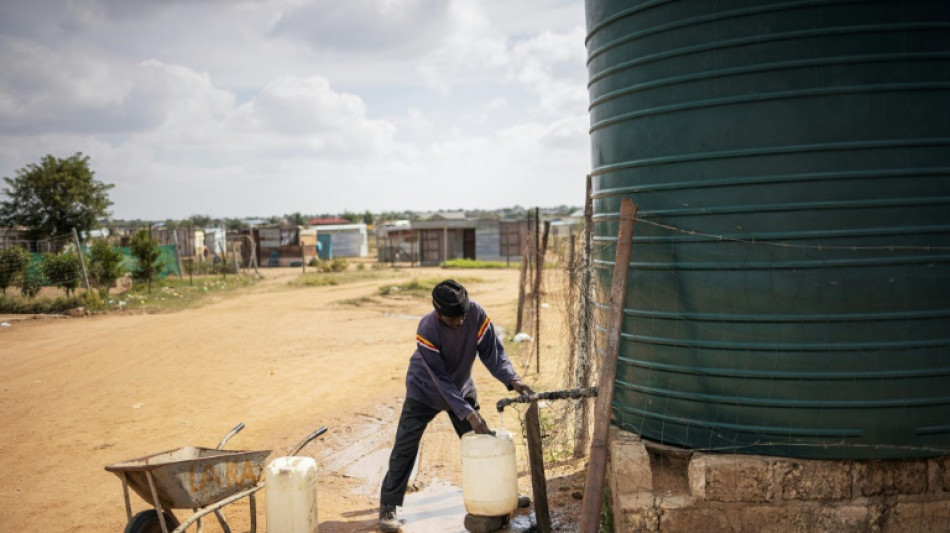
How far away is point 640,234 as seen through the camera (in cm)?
427

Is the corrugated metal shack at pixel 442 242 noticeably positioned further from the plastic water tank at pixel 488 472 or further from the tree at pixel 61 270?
the plastic water tank at pixel 488 472

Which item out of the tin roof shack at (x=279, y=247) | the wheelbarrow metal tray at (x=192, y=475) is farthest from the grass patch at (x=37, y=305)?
the tin roof shack at (x=279, y=247)

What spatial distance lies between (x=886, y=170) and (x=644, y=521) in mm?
2233

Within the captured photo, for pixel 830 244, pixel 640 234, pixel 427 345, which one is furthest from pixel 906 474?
pixel 427 345

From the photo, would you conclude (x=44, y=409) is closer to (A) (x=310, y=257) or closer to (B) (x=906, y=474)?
(B) (x=906, y=474)

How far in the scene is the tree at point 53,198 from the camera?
33938 mm

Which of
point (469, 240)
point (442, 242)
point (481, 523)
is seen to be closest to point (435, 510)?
point (481, 523)

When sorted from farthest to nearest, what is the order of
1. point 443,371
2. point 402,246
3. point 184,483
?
point 402,246 → point 443,371 → point 184,483

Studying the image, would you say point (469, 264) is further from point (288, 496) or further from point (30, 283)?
point (288, 496)

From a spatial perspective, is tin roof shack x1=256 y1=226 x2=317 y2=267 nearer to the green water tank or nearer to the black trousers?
the black trousers

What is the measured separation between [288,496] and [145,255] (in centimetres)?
2105

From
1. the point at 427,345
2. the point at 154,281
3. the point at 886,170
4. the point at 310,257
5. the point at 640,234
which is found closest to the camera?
the point at 886,170

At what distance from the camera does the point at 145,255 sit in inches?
923

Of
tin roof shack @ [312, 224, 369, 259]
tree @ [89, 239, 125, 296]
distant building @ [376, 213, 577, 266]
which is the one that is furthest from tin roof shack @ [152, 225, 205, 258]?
tree @ [89, 239, 125, 296]
